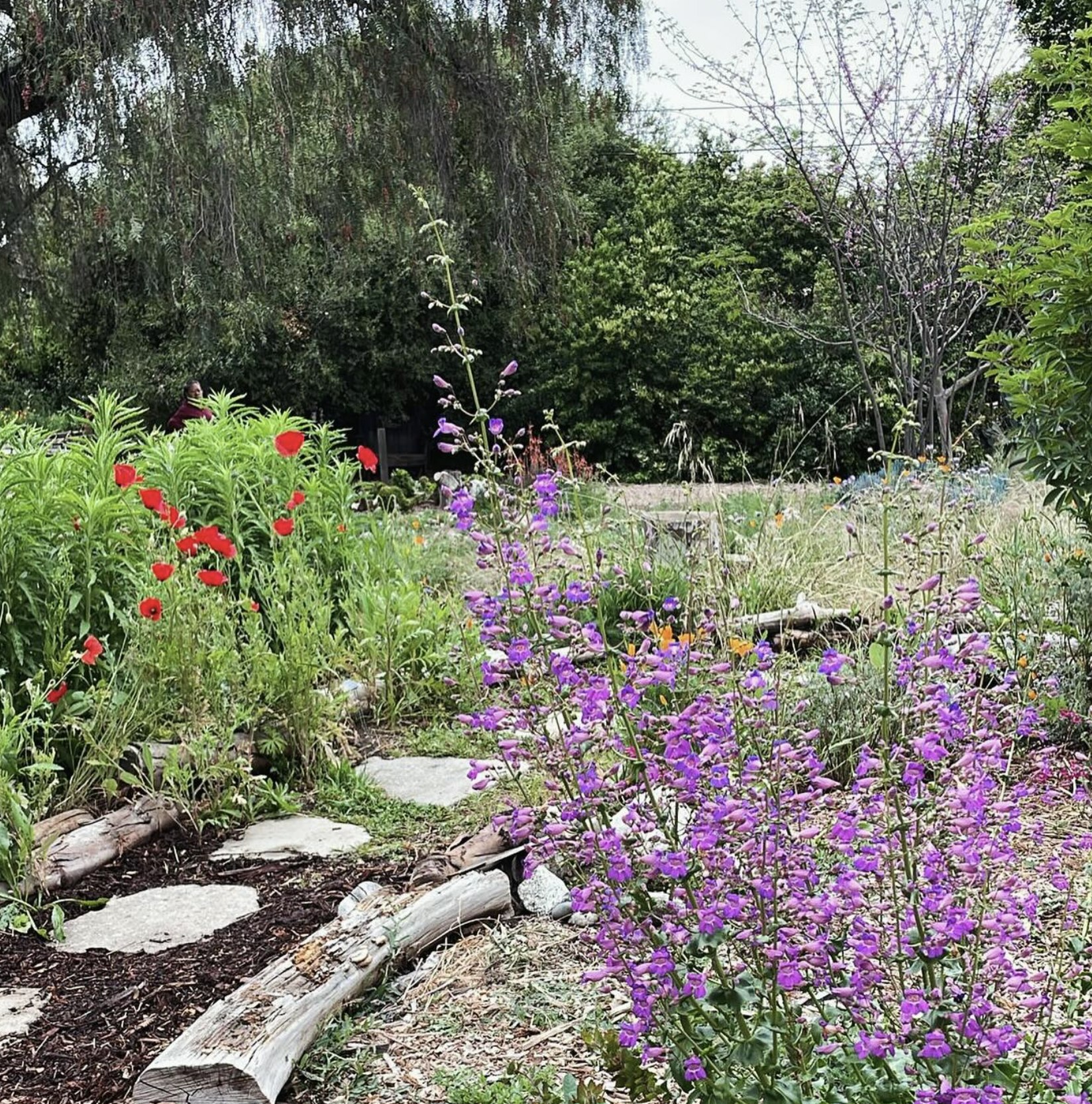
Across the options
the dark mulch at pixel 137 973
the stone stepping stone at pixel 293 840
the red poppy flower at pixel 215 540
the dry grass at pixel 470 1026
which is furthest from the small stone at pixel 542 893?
the red poppy flower at pixel 215 540

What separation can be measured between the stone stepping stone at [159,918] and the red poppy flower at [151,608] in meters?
0.69

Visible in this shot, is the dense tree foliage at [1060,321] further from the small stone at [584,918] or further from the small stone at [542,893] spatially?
the small stone at [584,918]

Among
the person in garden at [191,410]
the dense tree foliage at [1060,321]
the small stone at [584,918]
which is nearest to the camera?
the small stone at [584,918]

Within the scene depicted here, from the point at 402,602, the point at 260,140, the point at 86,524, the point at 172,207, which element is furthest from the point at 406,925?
the point at 260,140

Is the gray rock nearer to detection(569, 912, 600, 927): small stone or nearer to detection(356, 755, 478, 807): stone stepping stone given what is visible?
detection(356, 755, 478, 807): stone stepping stone

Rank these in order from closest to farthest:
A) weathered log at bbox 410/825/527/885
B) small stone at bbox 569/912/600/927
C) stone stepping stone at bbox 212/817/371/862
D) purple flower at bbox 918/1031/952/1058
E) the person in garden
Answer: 1. purple flower at bbox 918/1031/952/1058
2. small stone at bbox 569/912/600/927
3. weathered log at bbox 410/825/527/885
4. stone stepping stone at bbox 212/817/371/862
5. the person in garden

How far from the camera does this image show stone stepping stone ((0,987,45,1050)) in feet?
6.58

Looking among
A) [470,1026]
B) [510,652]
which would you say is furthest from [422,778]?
[510,652]

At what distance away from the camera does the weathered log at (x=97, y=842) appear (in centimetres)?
257

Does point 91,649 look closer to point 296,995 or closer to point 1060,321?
point 296,995

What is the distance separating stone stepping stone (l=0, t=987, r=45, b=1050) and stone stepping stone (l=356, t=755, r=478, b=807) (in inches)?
46.4

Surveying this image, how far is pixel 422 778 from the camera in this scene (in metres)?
3.37

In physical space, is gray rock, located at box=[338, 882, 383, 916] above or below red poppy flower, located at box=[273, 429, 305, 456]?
below

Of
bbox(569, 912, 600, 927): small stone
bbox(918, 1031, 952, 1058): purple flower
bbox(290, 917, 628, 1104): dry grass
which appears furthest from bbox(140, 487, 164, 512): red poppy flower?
bbox(918, 1031, 952, 1058): purple flower
